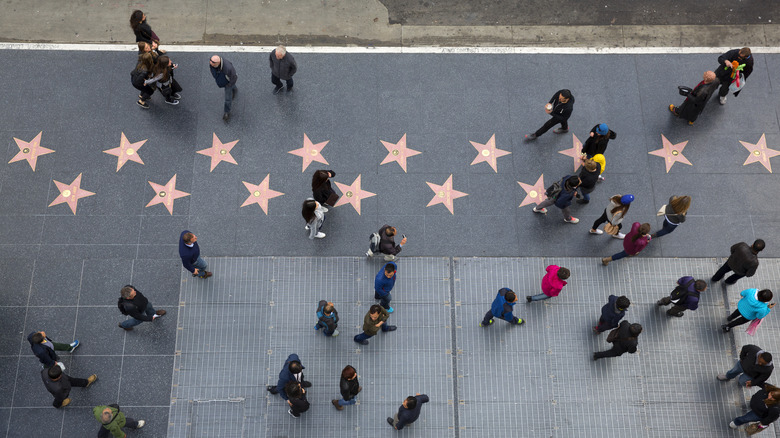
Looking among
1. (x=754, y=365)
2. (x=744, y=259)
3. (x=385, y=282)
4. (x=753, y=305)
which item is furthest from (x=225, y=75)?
(x=754, y=365)

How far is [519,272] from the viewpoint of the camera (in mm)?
11609

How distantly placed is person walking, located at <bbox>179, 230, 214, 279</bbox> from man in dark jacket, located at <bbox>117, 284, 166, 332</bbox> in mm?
948

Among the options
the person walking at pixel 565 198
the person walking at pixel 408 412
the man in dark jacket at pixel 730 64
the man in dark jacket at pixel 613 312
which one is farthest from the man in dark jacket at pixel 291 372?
the man in dark jacket at pixel 730 64

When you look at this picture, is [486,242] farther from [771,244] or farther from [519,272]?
[771,244]

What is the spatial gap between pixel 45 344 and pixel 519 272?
28.7 ft

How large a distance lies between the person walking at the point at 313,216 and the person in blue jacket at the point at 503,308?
12.2ft

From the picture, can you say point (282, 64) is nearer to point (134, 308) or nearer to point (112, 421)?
point (134, 308)

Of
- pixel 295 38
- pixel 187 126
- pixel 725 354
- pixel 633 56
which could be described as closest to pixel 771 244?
pixel 725 354

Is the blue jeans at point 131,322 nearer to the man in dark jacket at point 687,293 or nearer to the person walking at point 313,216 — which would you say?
the person walking at point 313,216

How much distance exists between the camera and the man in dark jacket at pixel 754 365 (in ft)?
31.1

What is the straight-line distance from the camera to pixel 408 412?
9.36m

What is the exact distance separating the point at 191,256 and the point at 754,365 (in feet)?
32.8

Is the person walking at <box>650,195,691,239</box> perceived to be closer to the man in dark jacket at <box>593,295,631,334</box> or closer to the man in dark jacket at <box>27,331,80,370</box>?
the man in dark jacket at <box>593,295,631,334</box>

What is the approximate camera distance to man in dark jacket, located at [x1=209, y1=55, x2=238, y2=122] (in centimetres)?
1166
